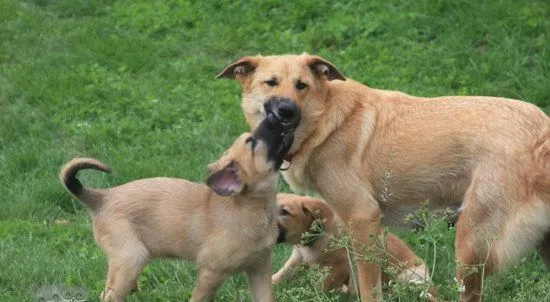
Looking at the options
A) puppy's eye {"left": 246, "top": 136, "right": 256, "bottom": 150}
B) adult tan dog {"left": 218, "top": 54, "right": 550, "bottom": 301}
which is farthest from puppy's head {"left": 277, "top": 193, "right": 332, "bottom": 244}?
puppy's eye {"left": 246, "top": 136, "right": 256, "bottom": 150}

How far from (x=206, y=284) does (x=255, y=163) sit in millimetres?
849

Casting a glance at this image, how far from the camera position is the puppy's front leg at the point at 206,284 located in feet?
23.8

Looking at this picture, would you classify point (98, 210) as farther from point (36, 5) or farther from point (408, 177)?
point (36, 5)

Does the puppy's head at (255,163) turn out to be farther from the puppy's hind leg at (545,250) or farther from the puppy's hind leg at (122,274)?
the puppy's hind leg at (545,250)

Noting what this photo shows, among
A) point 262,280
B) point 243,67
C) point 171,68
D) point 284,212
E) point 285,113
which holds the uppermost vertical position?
point 243,67

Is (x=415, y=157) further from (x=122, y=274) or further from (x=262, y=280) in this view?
(x=122, y=274)

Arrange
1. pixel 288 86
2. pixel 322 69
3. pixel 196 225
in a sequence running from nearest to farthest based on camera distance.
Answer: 1. pixel 196 225
2. pixel 288 86
3. pixel 322 69

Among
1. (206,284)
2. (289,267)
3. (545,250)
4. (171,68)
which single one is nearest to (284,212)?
(289,267)

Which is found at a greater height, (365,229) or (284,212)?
(365,229)

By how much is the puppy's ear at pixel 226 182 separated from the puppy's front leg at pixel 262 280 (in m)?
0.50

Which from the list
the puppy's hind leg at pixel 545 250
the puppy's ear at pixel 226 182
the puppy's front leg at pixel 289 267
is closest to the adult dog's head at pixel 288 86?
the puppy's ear at pixel 226 182

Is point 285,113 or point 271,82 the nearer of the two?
point 285,113

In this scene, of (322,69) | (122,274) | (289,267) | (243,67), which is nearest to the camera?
(122,274)

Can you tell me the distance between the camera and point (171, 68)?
1293 centimetres
